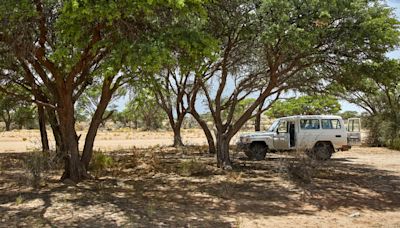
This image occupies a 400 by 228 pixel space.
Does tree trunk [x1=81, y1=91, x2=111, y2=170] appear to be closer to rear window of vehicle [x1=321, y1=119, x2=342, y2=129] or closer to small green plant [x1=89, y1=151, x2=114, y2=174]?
small green plant [x1=89, y1=151, x2=114, y2=174]

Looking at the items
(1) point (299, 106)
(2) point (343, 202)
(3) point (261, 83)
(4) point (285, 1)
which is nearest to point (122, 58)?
(4) point (285, 1)

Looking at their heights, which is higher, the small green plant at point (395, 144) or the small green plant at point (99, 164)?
the small green plant at point (395, 144)

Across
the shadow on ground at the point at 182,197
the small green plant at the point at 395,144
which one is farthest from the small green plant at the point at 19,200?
the small green plant at the point at 395,144

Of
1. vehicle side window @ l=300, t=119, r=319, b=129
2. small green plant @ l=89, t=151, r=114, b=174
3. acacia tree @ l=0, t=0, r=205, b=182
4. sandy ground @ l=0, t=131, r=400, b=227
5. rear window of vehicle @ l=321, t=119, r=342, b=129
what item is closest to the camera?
acacia tree @ l=0, t=0, r=205, b=182

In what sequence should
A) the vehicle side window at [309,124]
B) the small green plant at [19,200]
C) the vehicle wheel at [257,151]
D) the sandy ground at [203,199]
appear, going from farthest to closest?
the vehicle side window at [309,124], the vehicle wheel at [257,151], the small green plant at [19,200], the sandy ground at [203,199]

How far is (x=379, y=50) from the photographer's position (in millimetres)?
12711

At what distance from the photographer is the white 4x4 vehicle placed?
20.6 meters

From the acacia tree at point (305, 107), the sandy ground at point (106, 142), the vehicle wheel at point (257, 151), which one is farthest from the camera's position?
Result: the acacia tree at point (305, 107)

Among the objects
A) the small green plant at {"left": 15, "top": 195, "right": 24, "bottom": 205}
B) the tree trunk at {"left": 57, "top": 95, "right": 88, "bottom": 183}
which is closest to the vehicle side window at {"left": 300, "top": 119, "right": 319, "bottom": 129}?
the tree trunk at {"left": 57, "top": 95, "right": 88, "bottom": 183}

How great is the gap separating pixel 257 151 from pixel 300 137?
81.0 inches

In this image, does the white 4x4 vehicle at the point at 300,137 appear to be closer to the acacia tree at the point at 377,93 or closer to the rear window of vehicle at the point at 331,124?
the rear window of vehicle at the point at 331,124

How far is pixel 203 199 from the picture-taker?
1096 cm

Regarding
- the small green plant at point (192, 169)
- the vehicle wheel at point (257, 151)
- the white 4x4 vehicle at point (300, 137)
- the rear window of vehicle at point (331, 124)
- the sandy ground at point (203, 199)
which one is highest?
the rear window of vehicle at point (331, 124)

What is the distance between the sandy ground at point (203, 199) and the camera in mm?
8914
